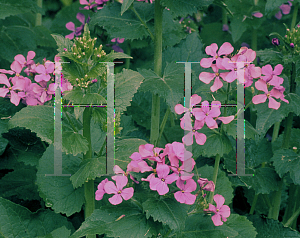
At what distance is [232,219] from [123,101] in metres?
0.52

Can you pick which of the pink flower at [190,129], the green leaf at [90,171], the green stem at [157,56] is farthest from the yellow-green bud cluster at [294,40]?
the green leaf at [90,171]

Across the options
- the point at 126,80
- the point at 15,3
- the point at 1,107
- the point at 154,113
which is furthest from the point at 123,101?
the point at 15,3

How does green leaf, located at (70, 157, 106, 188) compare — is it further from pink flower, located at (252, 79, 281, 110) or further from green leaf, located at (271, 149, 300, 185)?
green leaf, located at (271, 149, 300, 185)

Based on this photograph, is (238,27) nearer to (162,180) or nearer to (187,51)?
(187,51)

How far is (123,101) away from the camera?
1095mm

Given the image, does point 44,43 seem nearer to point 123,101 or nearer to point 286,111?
point 123,101

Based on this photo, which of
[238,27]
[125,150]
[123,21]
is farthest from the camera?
[238,27]

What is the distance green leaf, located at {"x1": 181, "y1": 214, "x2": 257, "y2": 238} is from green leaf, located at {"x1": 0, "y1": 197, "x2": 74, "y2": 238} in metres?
0.50

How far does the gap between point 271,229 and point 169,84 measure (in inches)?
26.0

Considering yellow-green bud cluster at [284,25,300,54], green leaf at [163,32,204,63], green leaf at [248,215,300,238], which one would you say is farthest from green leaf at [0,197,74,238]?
yellow-green bud cluster at [284,25,300,54]

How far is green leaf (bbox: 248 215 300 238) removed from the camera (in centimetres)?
132

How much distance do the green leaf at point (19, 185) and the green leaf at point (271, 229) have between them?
0.87m

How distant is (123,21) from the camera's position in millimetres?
1400

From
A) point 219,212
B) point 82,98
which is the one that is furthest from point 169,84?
point 219,212
